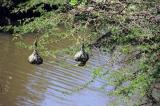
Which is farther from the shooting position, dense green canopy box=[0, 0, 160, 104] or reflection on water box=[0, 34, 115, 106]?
reflection on water box=[0, 34, 115, 106]

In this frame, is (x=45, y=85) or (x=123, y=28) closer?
(x=123, y=28)

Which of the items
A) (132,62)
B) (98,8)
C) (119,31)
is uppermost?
(98,8)

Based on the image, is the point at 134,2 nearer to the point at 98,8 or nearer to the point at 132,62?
the point at 98,8

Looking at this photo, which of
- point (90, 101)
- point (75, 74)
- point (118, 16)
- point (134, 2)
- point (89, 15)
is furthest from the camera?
A: point (75, 74)

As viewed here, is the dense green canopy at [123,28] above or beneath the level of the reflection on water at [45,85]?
above

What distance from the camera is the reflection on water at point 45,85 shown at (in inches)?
555

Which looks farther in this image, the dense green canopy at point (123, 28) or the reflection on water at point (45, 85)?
the reflection on water at point (45, 85)

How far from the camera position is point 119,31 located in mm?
5590

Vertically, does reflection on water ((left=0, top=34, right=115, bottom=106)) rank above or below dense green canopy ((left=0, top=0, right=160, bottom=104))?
below

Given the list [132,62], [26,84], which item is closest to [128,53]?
[132,62]

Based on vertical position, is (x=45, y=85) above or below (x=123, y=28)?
below

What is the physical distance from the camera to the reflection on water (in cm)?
1411

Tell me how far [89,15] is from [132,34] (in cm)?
58

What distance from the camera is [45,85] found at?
15398 mm
